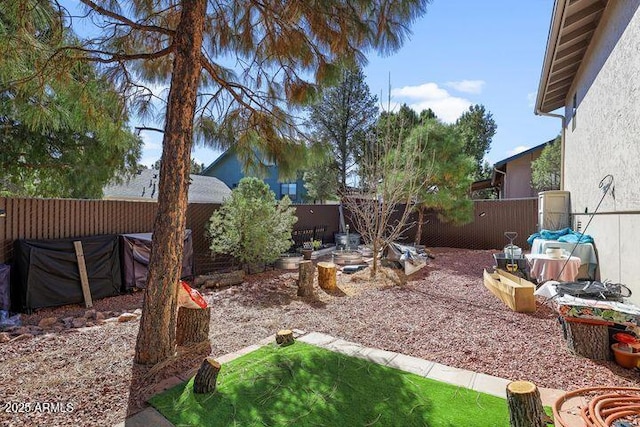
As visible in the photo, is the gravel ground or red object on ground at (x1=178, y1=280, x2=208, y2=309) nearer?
the gravel ground

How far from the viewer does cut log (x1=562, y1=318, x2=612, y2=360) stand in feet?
11.1

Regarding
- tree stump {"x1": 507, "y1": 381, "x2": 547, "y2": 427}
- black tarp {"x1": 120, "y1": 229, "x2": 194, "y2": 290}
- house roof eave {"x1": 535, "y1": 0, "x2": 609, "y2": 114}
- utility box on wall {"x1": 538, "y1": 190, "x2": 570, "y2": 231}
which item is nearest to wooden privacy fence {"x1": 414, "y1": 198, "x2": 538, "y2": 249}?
utility box on wall {"x1": 538, "y1": 190, "x2": 570, "y2": 231}

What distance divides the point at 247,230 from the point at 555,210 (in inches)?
293

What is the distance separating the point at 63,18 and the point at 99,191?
782 centimetres

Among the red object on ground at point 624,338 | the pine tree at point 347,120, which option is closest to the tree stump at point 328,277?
the red object on ground at point 624,338

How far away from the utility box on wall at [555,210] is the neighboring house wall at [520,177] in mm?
8367

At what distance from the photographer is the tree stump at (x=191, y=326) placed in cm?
360

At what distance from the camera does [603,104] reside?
6094 mm

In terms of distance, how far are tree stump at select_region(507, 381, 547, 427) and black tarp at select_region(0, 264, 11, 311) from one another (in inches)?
240

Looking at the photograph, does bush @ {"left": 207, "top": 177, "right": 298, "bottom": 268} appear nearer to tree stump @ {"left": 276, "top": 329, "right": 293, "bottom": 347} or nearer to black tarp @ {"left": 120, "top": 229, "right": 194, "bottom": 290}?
black tarp @ {"left": 120, "top": 229, "right": 194, "bottom": 290}

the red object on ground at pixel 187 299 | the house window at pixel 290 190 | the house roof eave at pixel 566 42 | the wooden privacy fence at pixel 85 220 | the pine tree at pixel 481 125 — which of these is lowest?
the red object on ground at pixel 187 299

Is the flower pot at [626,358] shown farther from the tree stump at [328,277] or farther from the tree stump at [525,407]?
the tree stump at [328,277]

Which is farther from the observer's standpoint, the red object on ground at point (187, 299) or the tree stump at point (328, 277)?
the tree stump at point (328, 277)

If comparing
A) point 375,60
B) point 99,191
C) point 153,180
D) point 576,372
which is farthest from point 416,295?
point 153,180
